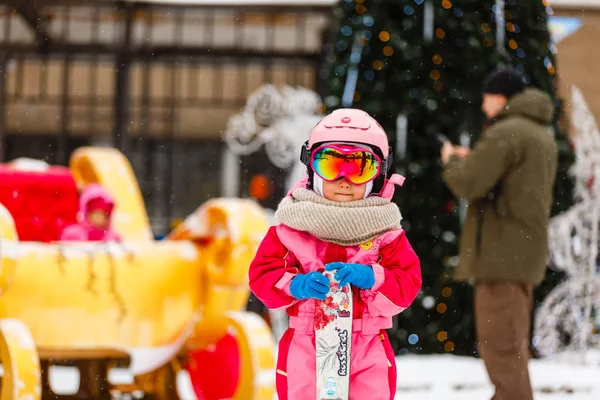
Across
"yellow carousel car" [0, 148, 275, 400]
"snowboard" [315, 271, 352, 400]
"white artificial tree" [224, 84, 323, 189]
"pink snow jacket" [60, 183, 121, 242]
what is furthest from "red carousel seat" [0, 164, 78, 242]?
"white artificial tree" [224, 84, 323, 189]

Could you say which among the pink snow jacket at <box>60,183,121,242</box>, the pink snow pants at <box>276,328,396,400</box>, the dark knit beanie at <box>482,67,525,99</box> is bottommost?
the pink snow pants at <box>276,328,396,400</box>

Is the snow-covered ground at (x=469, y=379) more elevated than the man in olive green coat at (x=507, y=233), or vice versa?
the man in olive green coat at (x=507, y=233)

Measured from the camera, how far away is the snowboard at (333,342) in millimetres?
1727

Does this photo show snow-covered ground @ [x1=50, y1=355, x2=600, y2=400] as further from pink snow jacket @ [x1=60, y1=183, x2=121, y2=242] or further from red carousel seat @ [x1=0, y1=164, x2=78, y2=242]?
red carousel seat @ [x1=0, y1=164, x2=78, y2=242]

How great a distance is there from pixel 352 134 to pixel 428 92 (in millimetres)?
2881

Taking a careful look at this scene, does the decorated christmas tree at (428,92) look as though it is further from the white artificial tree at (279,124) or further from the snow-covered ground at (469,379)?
the white artificial tree at (279,124)

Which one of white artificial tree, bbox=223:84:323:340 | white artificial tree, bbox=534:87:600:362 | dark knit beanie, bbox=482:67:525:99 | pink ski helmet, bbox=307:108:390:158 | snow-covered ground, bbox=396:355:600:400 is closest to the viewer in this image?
pink ski helmet, bbox=307:108:390:158

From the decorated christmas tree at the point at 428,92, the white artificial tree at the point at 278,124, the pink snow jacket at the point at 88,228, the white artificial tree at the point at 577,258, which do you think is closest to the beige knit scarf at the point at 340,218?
the pink snow jacket at the point at 88,228

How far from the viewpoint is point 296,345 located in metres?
1.78

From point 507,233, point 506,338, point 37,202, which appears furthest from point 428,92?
point 37,202

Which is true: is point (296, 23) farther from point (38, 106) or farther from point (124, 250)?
point (124, 250)

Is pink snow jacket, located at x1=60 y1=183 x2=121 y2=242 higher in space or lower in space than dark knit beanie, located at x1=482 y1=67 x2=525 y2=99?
lower

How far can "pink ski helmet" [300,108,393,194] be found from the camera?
5.95 feet

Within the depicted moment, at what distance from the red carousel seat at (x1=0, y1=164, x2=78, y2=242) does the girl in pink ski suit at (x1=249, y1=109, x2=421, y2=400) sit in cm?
215
